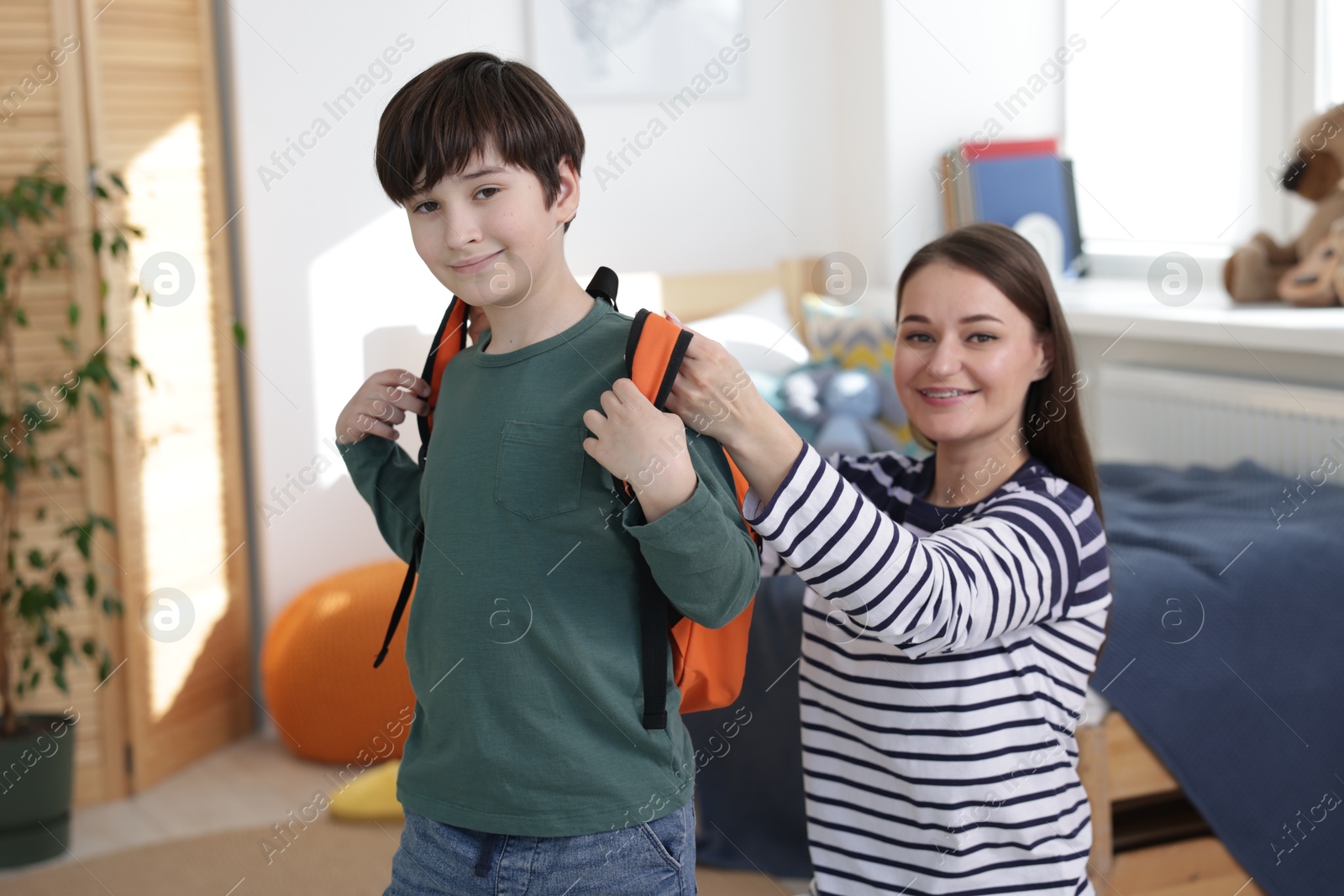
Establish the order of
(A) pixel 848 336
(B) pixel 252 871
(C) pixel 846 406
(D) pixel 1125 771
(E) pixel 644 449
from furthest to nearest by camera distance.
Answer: (A) pixel 848 336
(C) pixel 846 406
(B) pixel 252 871
(D) pixel 1125 771
(E) pixel 644 449

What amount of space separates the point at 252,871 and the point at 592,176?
1.97 metres

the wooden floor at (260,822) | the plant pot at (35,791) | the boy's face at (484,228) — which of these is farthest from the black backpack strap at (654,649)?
the plant pot at (35,791)

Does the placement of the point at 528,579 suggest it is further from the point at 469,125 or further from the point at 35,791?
the point at 35,791

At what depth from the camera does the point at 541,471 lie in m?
0.94

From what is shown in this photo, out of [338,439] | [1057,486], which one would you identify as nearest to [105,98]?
[338,439]

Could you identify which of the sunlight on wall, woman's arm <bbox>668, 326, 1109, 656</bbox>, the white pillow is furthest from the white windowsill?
the sunlight on wall

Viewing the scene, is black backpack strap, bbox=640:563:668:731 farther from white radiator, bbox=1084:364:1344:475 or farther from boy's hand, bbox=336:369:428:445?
white radiator, bbox=1084:364:1344:475

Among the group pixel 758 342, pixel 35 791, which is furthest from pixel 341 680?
pixel 758 342

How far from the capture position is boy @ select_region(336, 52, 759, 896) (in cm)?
91

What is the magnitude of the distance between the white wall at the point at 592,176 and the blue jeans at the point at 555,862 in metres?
1.88

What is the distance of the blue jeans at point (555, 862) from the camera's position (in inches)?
36.1

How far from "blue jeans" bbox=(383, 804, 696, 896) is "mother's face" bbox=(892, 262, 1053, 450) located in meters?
0.47

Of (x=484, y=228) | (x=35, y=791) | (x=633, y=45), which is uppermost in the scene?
(x=633, y=45)

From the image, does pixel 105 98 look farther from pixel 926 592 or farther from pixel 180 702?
pixel 926 592
